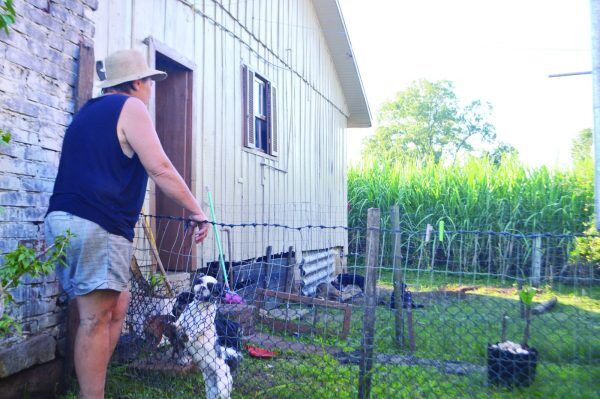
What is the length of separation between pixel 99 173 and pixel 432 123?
48707 millimetres

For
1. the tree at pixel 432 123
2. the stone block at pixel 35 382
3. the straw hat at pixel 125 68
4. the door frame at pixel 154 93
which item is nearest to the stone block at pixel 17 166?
the straw hat at pixel 125 68

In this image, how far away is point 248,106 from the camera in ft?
25.3

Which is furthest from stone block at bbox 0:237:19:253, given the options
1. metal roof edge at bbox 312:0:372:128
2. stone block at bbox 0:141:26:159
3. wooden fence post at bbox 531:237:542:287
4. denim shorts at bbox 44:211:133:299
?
metal roof edge at bbox 312:0:372:128

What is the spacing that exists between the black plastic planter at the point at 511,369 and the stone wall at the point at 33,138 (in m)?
3.36

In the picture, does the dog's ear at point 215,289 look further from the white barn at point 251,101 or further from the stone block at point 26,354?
→ the stone block at point 26,354

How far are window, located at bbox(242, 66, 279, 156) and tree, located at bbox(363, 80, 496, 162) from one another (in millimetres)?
40001

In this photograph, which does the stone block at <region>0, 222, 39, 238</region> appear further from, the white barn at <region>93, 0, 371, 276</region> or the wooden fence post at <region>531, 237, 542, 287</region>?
the wooden fence post at <region>531, 237, 542, 287</region>

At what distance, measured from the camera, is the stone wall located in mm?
3402

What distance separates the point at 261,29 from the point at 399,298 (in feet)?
16.2

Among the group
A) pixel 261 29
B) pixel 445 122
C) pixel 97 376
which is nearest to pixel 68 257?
pixel 97 376

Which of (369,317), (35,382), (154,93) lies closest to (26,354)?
(35,382)

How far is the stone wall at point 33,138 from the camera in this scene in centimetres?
340

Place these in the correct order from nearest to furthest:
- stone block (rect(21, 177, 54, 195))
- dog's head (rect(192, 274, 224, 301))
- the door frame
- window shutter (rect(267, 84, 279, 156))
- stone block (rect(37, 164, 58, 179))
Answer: stone block (rect(21, 177, 54, 195)), stone block (rect(37, 164, 58, 179)), dog's head (rect(192, 274, 224, 301)), the door frame, window shutter (rect(267, 84, 279, 156))

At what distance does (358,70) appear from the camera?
41.5 feet
